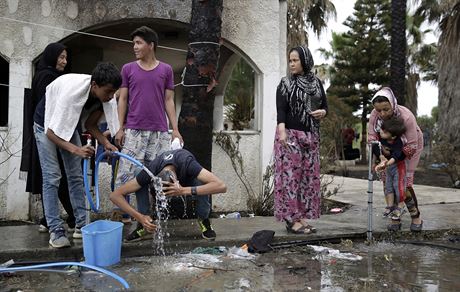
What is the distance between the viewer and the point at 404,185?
5223 millimetres

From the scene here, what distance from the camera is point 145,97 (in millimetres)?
4707

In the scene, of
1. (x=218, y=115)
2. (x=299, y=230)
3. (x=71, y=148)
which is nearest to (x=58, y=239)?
(x=71, y=148)

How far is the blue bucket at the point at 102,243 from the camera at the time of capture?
12.5ft

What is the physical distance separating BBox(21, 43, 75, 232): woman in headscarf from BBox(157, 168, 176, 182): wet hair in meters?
1.11

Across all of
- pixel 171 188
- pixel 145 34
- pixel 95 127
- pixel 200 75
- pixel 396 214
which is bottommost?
pixel 396 214

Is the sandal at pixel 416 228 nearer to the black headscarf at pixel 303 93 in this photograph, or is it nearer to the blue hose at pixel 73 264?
the black headscarf at pixel 303 93

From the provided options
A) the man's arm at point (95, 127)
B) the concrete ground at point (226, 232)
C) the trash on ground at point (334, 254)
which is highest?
the man's arm at point (95, 127)

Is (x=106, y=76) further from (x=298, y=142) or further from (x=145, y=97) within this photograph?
(x=298, y=142)

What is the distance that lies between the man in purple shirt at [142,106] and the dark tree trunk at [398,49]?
5125 mm

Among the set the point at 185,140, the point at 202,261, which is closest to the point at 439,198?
the point at 185,140

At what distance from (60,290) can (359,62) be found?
77.8 ft

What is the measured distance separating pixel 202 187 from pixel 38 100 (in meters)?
1.78

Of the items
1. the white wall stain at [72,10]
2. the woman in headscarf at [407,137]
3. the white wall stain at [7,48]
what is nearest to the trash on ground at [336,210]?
the woman in headscarf at [407,137]

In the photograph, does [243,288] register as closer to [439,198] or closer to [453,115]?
[439,198]
